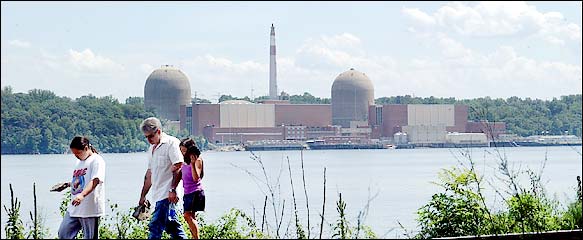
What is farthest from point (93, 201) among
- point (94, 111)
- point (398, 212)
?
point (94, 111)

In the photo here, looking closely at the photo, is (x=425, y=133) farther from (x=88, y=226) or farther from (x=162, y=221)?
(x=88, y=226)

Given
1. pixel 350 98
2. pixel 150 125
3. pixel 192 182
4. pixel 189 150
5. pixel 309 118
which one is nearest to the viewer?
pixel 150 125

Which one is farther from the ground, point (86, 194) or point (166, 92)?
point (166, 92)

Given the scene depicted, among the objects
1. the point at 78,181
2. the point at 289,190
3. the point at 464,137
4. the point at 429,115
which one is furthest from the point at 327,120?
the point at 78,181

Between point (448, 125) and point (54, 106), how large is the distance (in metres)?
47.1

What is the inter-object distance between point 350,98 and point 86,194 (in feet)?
391

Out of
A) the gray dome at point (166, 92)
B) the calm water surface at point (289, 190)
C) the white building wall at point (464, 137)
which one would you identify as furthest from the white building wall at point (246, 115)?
the calm water surface at point (289, 190)

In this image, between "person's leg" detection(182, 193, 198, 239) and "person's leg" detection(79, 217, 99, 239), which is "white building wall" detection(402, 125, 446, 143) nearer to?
"person's leg" detection(182, 193, 198, 239)

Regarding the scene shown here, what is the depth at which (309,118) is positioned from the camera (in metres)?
120

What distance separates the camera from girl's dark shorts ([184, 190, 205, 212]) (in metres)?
9.20

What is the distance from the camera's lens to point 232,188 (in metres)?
43.7

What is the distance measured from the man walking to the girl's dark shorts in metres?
0.46

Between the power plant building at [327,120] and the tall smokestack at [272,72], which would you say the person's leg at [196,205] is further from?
the tall smokestack at [272,72]

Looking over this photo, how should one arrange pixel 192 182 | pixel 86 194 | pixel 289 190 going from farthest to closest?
1. pixel 289 190
2. pixel 192 182
3. pixel 86 194
